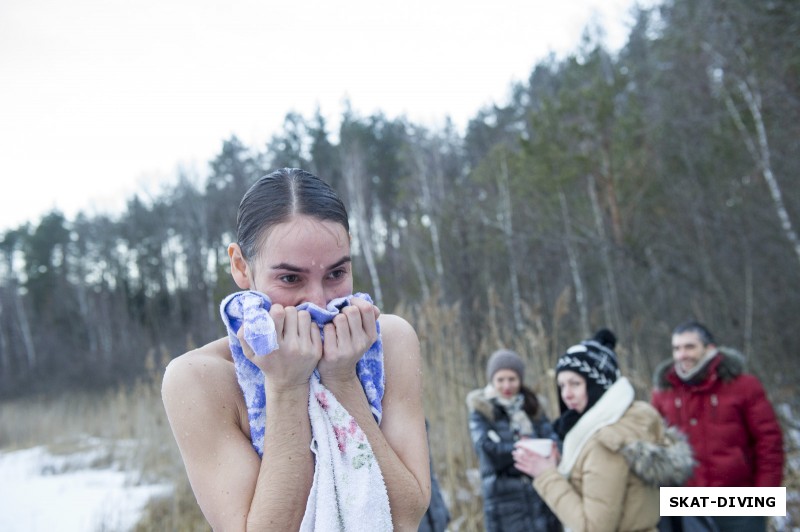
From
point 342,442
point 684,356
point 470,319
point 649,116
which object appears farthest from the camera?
point 649,116

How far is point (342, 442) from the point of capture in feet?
3.74

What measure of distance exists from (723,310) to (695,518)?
19.2ft

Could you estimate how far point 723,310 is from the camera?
817 centimetres

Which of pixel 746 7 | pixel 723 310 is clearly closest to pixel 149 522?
pixel 723 310

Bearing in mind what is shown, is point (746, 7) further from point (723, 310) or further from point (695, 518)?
point (695, 518)

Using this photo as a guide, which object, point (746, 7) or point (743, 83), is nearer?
point (746, 7)

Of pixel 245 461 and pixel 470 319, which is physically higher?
pixel 470 319

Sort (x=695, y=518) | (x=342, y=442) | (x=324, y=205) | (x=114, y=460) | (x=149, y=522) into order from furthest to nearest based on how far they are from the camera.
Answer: (x=114, y=460) < (x=149, y=522) < (x=695, y=518) < (x=324, y=205) < (x=342, y=442)

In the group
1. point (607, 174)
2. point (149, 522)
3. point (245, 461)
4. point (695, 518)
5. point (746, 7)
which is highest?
point (746, 7)

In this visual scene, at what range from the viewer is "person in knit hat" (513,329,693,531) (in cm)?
278

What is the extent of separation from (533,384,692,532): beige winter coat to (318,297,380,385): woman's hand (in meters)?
2.11

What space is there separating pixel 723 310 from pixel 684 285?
137 cm

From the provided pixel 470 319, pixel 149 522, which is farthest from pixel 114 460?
pixel 470 319

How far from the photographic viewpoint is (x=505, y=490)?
3766mm
